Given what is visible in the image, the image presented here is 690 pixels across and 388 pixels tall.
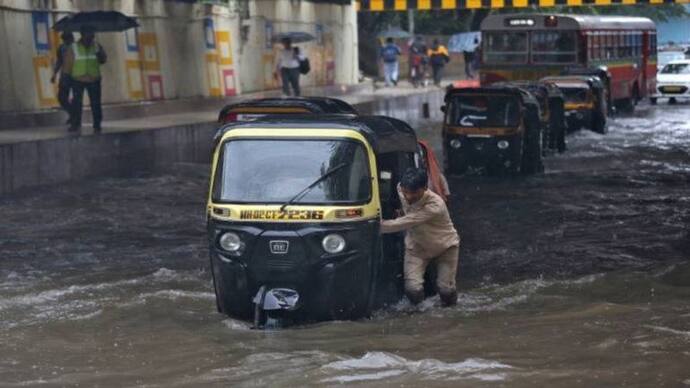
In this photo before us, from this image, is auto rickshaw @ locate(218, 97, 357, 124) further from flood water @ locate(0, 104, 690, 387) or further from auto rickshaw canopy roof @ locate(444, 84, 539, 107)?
auto rickshaw canopy roof @ locate(444, 84, 539, 107)

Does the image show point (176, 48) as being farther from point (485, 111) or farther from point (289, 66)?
point (485, 111)

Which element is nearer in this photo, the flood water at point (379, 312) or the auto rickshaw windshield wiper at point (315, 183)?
the flood water at point (379, 312)

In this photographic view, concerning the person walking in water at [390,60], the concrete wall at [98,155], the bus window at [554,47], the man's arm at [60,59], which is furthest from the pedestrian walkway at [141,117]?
the person walking in water at [390,60]

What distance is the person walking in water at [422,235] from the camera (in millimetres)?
10992

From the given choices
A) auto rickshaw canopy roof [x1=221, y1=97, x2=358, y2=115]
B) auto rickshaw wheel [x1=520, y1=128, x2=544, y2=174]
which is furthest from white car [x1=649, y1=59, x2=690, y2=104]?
auto rickshaw canopy roof [x1=221, y1=97, x2=358, y2=115]

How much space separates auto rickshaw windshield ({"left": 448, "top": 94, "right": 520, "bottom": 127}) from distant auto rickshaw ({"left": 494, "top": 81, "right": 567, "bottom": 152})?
2.90 m

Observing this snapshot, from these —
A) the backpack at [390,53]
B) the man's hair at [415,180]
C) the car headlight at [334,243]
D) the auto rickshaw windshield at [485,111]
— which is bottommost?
the backpack at [390,53]

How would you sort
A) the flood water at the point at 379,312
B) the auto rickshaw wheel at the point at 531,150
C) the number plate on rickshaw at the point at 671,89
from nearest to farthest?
the flood water at the point at 379,312 → the auto rickshaw wheel at the point at 531,150 → the number plate on rickshaw at the point at 671,89

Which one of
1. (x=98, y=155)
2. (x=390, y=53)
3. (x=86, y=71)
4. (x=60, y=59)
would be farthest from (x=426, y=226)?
(x=390, y=53)

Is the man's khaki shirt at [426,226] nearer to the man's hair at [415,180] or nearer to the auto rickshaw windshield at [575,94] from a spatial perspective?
the man's hair at [415,180]

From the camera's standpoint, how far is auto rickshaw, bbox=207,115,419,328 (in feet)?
35.4

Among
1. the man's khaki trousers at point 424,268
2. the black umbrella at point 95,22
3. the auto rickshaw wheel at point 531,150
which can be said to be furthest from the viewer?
the auto rickshaw wheel at point 531,150

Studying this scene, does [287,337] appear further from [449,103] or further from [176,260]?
[449,103]

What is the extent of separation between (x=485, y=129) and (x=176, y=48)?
400 inches
